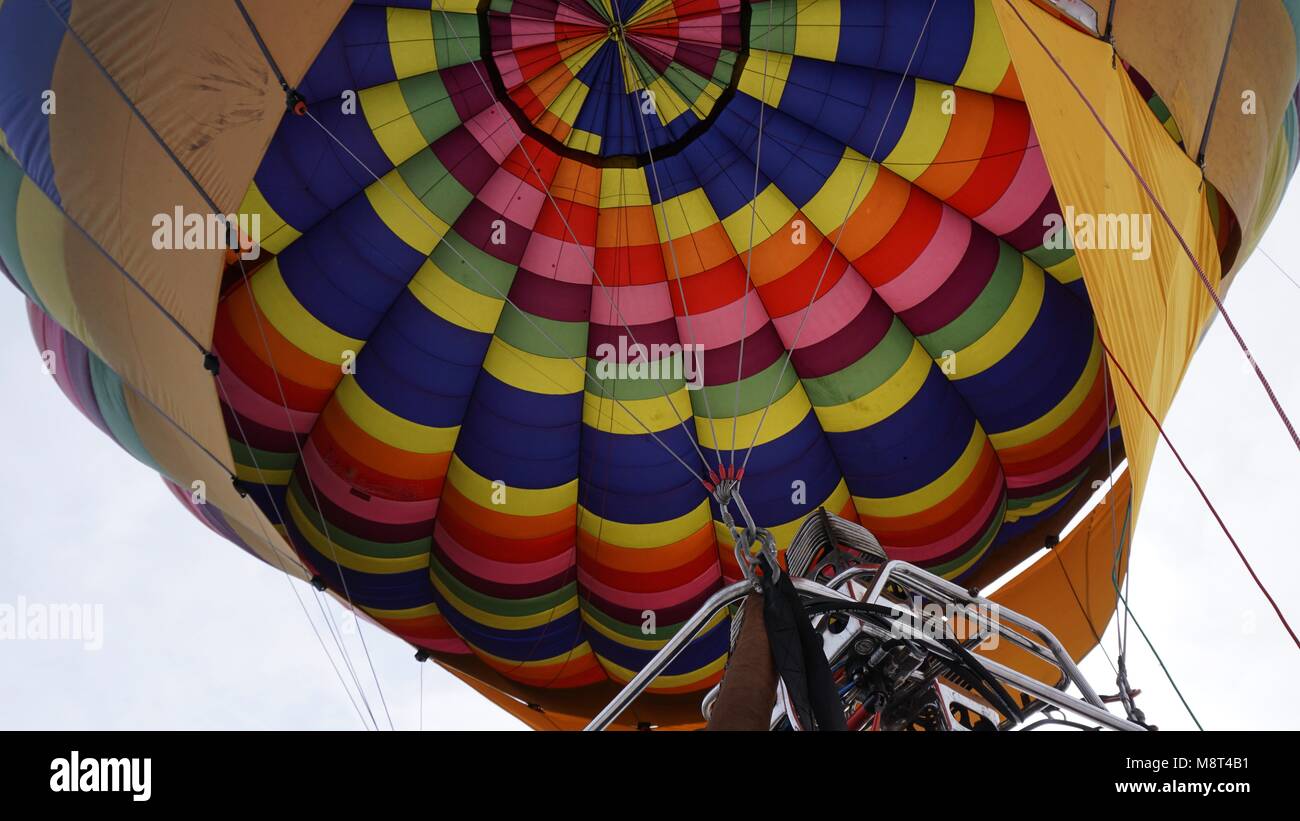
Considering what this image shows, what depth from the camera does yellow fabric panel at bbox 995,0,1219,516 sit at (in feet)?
13.4

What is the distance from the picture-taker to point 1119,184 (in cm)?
419

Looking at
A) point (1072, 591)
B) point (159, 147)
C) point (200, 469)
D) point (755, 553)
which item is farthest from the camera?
point (1072, 591)

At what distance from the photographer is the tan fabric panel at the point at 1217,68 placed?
4.11 meters

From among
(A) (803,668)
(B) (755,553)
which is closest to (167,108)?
(B) (755,553)

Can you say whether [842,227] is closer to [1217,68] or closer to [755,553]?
[1217,68]

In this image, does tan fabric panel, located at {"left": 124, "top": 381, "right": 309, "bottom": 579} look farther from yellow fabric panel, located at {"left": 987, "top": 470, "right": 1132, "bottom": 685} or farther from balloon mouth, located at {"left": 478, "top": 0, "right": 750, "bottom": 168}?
yellow fabric panel, located at {"left": 987, "top": 470, "right": 1132, "bottom": 685}

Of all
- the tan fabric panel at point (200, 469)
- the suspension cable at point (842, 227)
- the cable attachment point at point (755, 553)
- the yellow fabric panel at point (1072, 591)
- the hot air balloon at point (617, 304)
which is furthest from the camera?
the yellow fabric panel at point (1072, 591)

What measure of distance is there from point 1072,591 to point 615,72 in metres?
4.38

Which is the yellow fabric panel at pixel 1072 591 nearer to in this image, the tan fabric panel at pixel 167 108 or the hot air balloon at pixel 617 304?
the hot air balloon at pixel 617 304

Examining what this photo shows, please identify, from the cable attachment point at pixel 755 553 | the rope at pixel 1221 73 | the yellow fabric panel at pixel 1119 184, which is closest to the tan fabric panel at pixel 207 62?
the cable attachment point at pixel 755 553

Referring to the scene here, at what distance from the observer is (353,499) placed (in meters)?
6.30

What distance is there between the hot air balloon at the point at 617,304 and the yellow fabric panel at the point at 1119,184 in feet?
0.11
